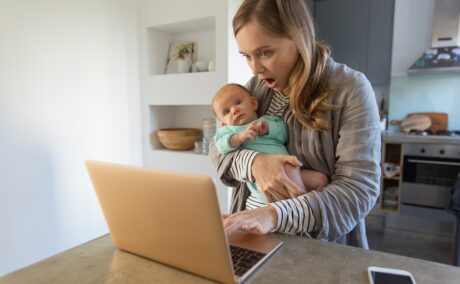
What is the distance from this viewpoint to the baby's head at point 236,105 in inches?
45.8

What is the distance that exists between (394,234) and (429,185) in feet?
1.94

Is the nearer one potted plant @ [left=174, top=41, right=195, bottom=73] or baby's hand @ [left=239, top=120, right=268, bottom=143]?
baby's hand @ [left=239, top=120, right=268, bottom=143]

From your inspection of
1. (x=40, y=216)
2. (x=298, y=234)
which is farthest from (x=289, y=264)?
(x=40, y=216)

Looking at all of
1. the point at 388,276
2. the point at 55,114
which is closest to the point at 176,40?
the point at 55,114

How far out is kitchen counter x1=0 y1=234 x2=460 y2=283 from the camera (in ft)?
1.93

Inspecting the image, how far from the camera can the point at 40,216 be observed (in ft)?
6.09

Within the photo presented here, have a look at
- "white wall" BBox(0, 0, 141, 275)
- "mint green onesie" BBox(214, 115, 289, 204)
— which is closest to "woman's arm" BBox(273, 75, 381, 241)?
"mint green onesie" BBox(214, 115, 289, 204)

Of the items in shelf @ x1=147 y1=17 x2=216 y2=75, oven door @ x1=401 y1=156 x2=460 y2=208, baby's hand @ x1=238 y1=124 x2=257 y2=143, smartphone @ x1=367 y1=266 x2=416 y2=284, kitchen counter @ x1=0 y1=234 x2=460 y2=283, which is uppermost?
shelf @ x1=147 y1=17 x2=216 y2=75

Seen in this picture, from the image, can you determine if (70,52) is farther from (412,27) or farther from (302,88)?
(412,27)

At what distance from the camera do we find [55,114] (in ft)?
6.21

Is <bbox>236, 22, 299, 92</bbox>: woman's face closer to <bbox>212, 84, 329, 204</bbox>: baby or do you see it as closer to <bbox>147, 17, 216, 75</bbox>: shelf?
<bbox>212, 84, 329, 204</bbox>: baby

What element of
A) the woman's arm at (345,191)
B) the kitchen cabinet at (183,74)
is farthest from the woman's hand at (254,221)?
the kitchen cabinet at (183,74)

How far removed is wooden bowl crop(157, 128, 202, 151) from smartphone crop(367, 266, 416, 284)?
204 centimetres

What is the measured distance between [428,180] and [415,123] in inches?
21.1
